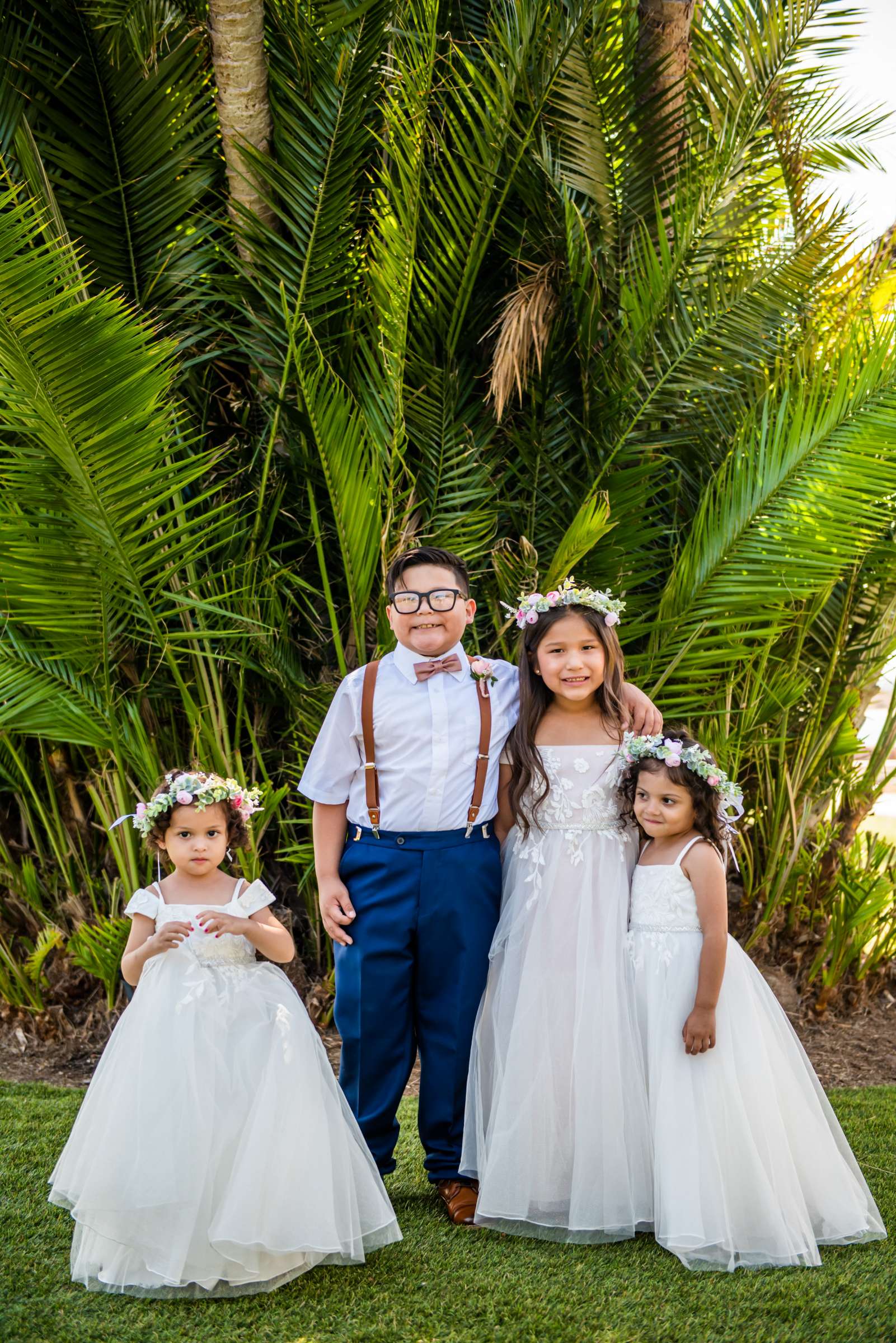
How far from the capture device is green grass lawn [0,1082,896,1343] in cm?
259

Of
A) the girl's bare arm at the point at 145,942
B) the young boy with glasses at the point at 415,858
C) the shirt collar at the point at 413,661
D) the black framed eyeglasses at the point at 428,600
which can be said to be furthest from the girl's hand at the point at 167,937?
the black framed eyeglasses at the point at 428,600

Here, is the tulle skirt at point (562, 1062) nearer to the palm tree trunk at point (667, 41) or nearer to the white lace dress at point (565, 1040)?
the white lace dress at point (565, 1040)

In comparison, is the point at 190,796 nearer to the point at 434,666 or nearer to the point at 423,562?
the point at 434,666

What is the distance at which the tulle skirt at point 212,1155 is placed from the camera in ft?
8.53

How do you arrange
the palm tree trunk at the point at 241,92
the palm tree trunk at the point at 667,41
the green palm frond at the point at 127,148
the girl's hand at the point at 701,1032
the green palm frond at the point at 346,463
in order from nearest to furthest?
the girl's hand at the point at 701,1032 → the green palm frond at the point at 346,463 → the palm tree trunk at the point at 241,92 → the green palm frond at the point at 127,148 → the palm tree trunk at the point at 667,41

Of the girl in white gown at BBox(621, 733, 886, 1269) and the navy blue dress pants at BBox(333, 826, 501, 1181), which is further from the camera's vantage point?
the navy blue dress pants at BBox(333, 826, 501, 1181)

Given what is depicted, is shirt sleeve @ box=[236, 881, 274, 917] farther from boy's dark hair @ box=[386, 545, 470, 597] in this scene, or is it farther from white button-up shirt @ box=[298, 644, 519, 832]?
boy's dark hair @ box=[386, 545, 470, 597]

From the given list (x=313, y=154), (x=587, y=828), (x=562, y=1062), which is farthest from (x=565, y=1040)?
(x=313, y=154)

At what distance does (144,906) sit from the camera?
295cm

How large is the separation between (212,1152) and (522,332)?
10.3 feet

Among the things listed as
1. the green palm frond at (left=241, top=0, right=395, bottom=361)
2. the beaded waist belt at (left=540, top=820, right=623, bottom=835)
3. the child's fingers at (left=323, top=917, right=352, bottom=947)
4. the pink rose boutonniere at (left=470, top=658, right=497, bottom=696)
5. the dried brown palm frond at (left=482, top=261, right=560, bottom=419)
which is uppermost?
the green palm frond at (left=241, top=0, right=395, bottom=361)

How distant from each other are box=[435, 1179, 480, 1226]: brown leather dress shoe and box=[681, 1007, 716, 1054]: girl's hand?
2.43 feet

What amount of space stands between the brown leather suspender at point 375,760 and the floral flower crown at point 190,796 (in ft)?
1.07

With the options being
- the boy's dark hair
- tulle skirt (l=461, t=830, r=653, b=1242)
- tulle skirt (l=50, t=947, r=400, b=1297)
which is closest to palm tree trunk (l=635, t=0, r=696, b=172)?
the boy's dark hair
